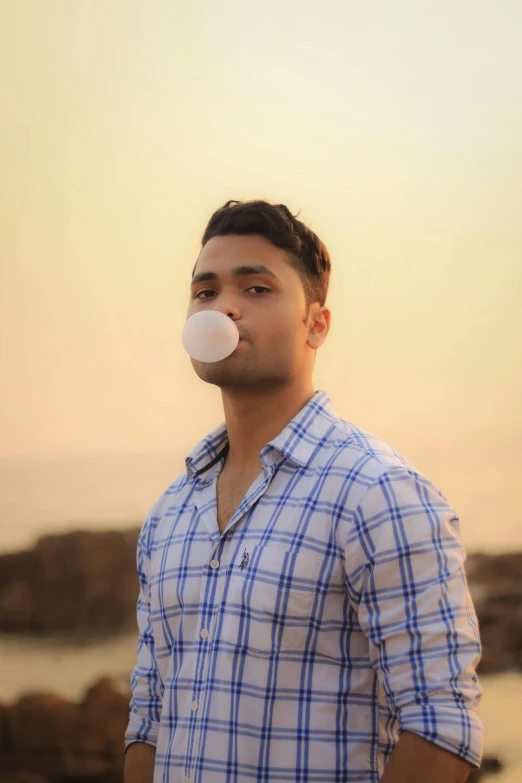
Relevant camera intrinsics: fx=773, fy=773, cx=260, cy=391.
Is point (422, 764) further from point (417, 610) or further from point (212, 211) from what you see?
point (212, 211)

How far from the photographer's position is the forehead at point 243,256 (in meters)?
1.30

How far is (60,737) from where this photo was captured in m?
2.18

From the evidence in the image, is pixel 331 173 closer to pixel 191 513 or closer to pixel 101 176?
pixel 101 176

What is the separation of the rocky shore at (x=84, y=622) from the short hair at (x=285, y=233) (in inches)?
47.7

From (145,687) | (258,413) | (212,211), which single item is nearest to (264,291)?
(258,413)

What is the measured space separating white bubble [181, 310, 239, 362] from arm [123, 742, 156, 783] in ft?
2.15

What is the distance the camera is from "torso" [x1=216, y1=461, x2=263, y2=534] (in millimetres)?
1250

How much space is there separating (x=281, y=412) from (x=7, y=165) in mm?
1566

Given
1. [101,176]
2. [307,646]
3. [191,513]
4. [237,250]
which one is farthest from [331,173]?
[307,646]

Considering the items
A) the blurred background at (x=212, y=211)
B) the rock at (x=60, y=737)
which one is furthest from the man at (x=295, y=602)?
the blurred background at (x=212, y=211)

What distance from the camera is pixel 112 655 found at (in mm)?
2234

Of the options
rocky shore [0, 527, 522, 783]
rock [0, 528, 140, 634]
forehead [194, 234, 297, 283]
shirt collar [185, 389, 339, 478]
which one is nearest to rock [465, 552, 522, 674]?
rocky shore [0, 527, 522, 783]

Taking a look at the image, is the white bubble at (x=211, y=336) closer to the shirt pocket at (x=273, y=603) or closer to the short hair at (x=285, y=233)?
the short hair at (x=285, y=233)

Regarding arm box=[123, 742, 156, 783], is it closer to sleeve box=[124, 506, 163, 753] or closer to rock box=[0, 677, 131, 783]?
sleeve box=[124, 506, 163, 753]
